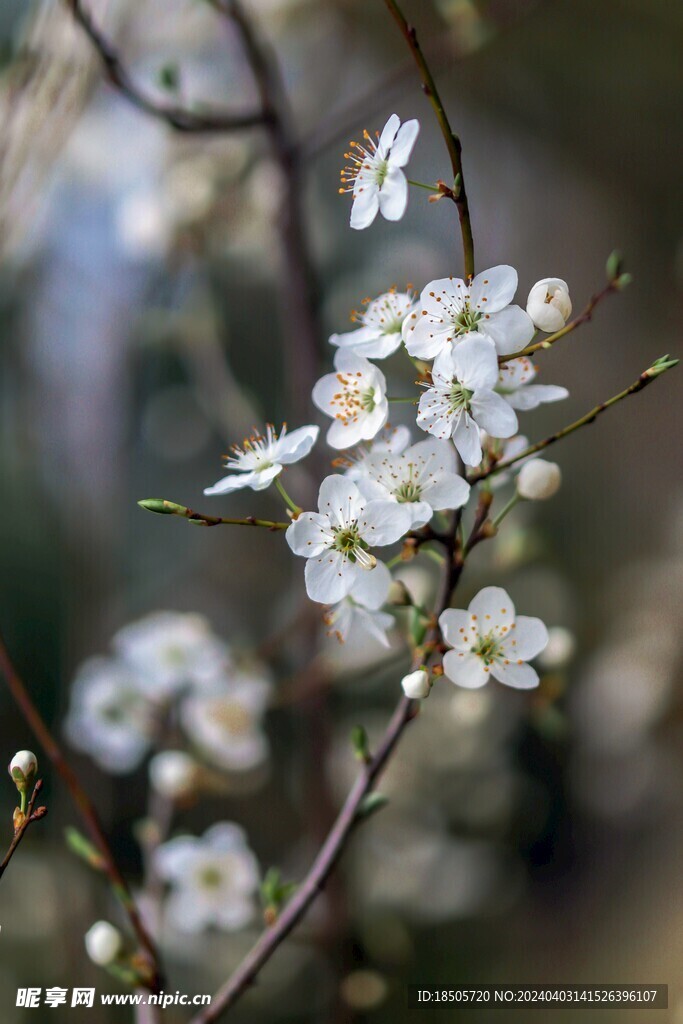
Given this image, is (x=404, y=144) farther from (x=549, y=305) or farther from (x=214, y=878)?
(x=214, y=878)

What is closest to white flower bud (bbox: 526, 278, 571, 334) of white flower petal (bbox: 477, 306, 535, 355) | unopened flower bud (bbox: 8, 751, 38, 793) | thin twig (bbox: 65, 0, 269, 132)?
white flower petal (bbox: 477, 306, 535, 355)

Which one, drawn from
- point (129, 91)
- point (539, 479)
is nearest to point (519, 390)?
point (539, 479)

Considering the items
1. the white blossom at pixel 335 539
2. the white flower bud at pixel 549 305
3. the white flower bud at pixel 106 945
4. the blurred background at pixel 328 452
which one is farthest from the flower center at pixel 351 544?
the blurred background at pixel 328 452

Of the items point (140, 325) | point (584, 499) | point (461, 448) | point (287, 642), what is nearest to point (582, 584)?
point (584, 499)

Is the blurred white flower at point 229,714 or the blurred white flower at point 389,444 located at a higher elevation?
the blurred white flower at point 389,444

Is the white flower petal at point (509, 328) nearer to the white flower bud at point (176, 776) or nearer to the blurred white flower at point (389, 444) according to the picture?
the blurred white flower at point (389, 444)
